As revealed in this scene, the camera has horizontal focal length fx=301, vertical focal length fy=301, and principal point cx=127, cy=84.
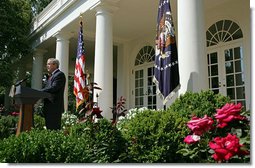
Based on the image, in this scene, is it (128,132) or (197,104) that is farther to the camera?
(197,104)

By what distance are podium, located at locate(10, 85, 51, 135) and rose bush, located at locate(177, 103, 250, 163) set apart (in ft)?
7.72

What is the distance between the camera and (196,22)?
6242mm

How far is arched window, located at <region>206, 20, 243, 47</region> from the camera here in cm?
1022

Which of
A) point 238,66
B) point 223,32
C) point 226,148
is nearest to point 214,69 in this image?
point 238,66

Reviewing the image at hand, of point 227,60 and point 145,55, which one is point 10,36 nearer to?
point 145,55

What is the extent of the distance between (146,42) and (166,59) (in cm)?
806

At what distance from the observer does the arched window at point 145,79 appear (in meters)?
14.2

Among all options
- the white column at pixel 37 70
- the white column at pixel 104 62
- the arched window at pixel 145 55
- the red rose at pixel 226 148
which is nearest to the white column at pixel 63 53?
the white column at pixel 104 62

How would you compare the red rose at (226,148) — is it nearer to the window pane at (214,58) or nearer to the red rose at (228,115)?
the red rose at (228,115)

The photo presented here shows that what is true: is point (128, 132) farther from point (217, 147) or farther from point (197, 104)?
point (217, 147)

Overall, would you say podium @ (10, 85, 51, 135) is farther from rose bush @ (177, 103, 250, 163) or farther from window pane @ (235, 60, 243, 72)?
window pane @ (235, 60, 243, 72)

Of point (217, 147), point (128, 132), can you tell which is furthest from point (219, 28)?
point (217, 147)

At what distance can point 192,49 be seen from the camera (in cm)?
608

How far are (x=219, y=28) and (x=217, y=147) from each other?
8.90 meters
